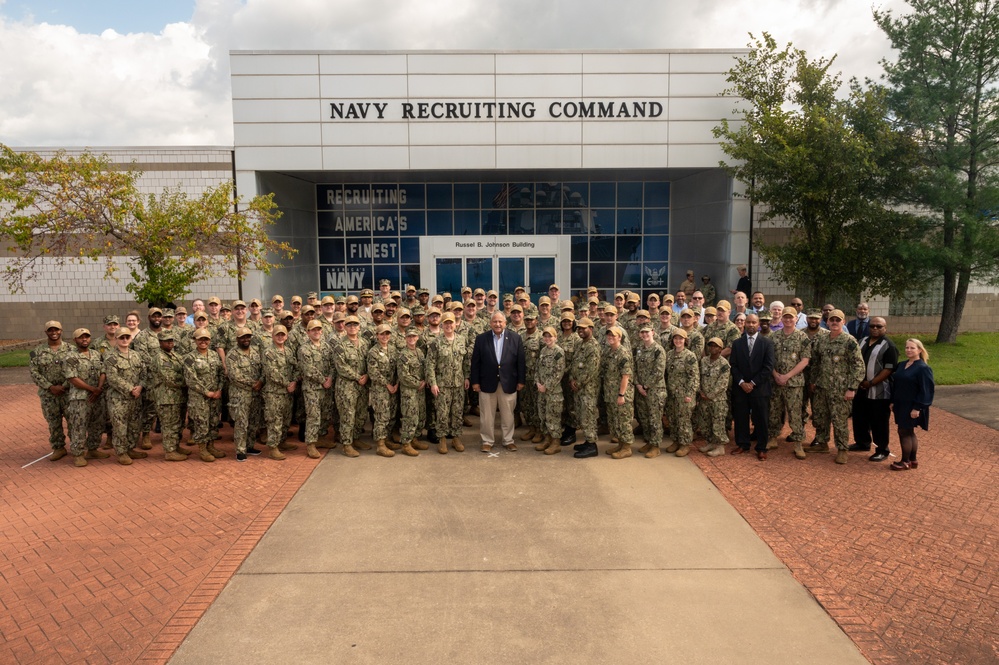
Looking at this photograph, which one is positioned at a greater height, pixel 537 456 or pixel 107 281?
pixel 107 281

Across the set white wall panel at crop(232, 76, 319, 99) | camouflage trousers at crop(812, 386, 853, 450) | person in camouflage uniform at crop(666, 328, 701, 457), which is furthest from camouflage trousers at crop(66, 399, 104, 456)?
white wall panel at crop(232, 76, 319, 99)

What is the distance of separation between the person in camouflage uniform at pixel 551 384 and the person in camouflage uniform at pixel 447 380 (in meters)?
1.09

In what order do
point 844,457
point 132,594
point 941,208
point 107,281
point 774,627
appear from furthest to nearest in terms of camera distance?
1. point 107,281
2. point 941,208
3. point 844,457
4. point 132,594
5. point 774,627

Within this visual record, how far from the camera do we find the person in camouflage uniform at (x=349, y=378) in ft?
29.7

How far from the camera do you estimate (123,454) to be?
8852 mm

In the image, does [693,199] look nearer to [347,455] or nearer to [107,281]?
[347,455]

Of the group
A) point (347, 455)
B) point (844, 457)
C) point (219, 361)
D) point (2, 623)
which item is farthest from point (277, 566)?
point (844, 457)

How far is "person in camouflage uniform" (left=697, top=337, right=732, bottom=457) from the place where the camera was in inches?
349

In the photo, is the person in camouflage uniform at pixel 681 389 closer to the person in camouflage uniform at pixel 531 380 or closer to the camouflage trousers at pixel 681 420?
the camouflage trousers at pixel 681 420

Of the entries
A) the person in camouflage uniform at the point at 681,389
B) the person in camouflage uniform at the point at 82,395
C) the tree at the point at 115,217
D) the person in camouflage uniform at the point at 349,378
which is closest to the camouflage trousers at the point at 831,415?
the person in camouflage uniform at the point at 681,389

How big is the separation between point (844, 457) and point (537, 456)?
3.83 metres

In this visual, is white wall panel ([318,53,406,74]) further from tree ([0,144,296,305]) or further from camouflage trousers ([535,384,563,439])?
camouflage trousers ([535,384,563,439])

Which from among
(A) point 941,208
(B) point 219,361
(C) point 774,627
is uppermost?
(A) point 941,208

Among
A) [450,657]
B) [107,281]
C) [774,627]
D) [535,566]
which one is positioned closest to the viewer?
[450,657]
